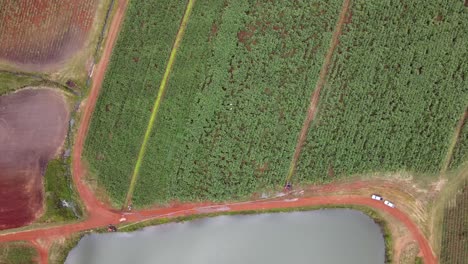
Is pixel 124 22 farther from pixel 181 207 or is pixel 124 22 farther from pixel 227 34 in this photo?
pixel 181 207

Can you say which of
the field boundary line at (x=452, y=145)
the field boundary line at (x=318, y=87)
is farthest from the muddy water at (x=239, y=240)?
the field boundary line at (x=452, y=145)

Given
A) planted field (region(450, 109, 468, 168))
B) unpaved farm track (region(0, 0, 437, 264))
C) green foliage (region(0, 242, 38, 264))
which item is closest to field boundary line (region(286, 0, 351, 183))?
unpaved farm track (region(0, 0, 437, 264))

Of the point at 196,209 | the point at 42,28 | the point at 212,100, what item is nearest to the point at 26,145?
the point at 42,28

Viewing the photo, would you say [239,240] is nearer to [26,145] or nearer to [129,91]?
[129,91]

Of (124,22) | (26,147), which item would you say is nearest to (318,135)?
(124,22)

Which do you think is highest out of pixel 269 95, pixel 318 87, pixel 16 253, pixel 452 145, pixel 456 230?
pixel 318 87

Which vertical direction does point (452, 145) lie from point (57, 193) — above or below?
above
